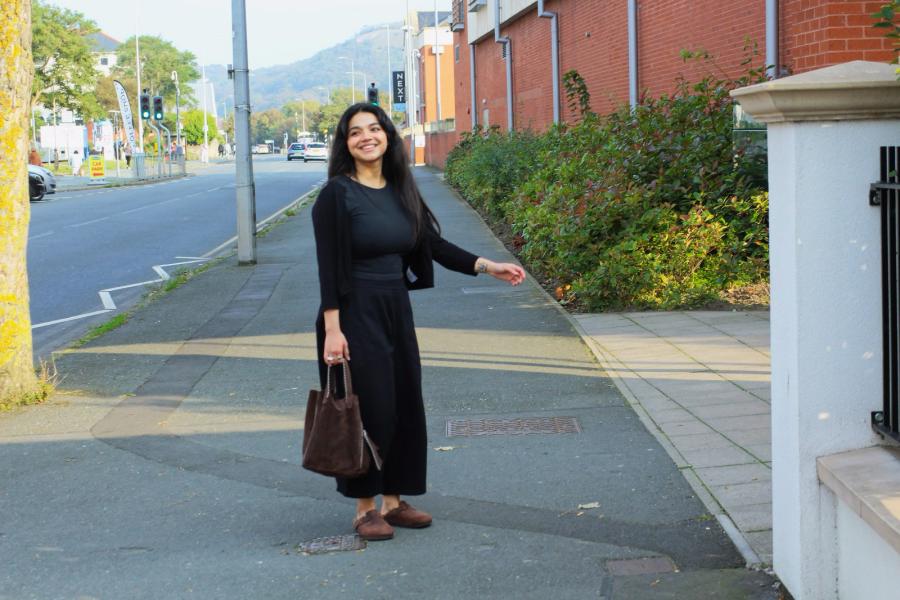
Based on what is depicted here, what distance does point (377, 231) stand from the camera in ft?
16.9

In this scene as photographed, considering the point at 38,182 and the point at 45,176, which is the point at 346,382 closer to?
the point at 38,182

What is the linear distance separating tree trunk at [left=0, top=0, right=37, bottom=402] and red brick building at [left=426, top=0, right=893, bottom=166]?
5475 millimetres

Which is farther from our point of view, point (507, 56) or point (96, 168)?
point (96, 168)

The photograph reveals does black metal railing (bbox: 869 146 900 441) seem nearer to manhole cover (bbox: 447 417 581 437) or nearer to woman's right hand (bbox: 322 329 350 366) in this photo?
woman's right hand (bbox: 322 329 350 366)

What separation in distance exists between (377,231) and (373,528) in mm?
1237

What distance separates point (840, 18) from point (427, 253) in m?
6.70

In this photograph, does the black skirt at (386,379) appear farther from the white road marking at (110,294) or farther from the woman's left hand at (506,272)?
the white road marking at (110,294)

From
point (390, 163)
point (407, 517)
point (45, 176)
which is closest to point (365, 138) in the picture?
point (390, 163)

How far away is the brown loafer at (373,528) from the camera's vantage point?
516 cm

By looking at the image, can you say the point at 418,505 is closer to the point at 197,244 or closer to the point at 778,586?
the point at 778,586

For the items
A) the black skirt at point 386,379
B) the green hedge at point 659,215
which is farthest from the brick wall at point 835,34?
the black skirt at point 386,379

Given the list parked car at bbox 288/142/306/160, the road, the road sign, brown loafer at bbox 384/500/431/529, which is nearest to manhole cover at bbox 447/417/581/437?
brown loafer at bbox 384/500/431/529

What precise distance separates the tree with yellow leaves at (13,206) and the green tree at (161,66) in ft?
395

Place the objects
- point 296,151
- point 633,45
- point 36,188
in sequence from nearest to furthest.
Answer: point 633,45, point 36,188, point 296,151
